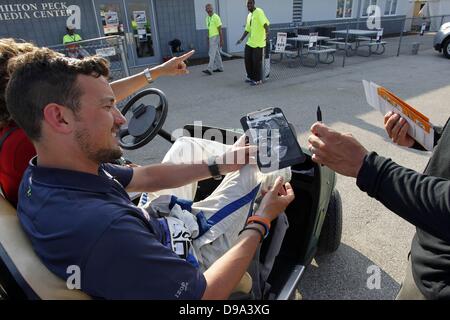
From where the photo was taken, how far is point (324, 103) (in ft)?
22.5

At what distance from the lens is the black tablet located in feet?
5.89

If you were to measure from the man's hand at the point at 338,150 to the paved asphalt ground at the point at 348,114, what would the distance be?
144 centimetres

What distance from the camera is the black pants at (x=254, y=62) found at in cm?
826

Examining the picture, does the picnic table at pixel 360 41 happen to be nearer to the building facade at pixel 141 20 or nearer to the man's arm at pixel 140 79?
the building facade at pixel 141 20

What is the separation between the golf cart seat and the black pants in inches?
311

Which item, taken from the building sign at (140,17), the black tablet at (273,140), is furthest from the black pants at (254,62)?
the black tablet at (273,140)

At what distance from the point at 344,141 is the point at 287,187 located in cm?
69

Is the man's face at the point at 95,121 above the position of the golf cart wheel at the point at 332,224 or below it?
above

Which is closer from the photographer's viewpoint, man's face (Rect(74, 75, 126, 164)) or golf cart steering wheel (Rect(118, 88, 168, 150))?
man's face (Rect(74, 75, 126, 164))

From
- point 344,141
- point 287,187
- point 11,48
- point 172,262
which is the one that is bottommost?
point 287,187

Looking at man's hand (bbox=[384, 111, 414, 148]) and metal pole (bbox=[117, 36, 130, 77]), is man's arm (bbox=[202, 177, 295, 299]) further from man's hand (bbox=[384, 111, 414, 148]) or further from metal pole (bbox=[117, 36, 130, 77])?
metal pole (bbox=[117, 36, 130, 77])

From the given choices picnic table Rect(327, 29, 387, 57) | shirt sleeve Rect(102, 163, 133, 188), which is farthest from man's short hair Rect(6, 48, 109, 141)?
picnic table Rect(327, 29, 387, 57)
